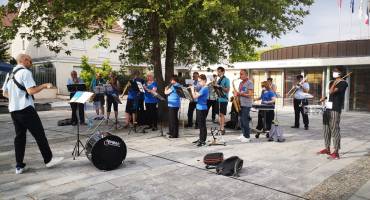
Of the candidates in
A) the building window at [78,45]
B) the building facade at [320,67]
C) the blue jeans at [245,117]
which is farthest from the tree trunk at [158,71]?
the building window at [78,45]

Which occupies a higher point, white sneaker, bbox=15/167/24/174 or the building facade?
the building facade

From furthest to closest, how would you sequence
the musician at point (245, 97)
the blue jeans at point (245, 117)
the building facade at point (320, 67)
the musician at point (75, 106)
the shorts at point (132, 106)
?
the building facade at point (320, 67) < the musician at point (75, 106) < the shorts at point (132, 106) < the blue jeans at point (245, 117) < the musician at point (245, 97)

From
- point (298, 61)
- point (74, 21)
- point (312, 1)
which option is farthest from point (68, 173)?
point (298, 61)

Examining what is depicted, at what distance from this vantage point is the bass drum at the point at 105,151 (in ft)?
20.5

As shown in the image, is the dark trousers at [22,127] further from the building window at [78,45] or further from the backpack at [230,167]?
the building window at [78,45]

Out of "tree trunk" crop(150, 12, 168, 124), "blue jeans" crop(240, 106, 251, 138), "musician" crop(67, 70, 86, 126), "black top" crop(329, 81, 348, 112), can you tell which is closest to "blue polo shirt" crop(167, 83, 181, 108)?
"blue jeans" crop(240, 106, 251, 138)

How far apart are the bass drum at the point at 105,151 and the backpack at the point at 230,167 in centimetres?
197

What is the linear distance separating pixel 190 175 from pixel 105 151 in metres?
1.70

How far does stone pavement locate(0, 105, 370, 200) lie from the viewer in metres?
5.20

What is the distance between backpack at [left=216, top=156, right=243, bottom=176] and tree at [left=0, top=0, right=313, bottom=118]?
4.10 m

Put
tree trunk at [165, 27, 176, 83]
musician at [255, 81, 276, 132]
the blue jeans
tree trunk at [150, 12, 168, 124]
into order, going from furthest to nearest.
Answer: tree trunk at [165, 27, 176, 83] → tree trunk at [150, 12, 168, 124] → musician at [255, 81, 276, 132] → the blue jeans

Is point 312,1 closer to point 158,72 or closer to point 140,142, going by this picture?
point 158,72

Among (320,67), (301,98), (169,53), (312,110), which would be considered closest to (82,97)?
(169,53)

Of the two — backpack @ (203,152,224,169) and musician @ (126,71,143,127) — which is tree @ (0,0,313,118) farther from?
backpack @ (203,152,224,169)
